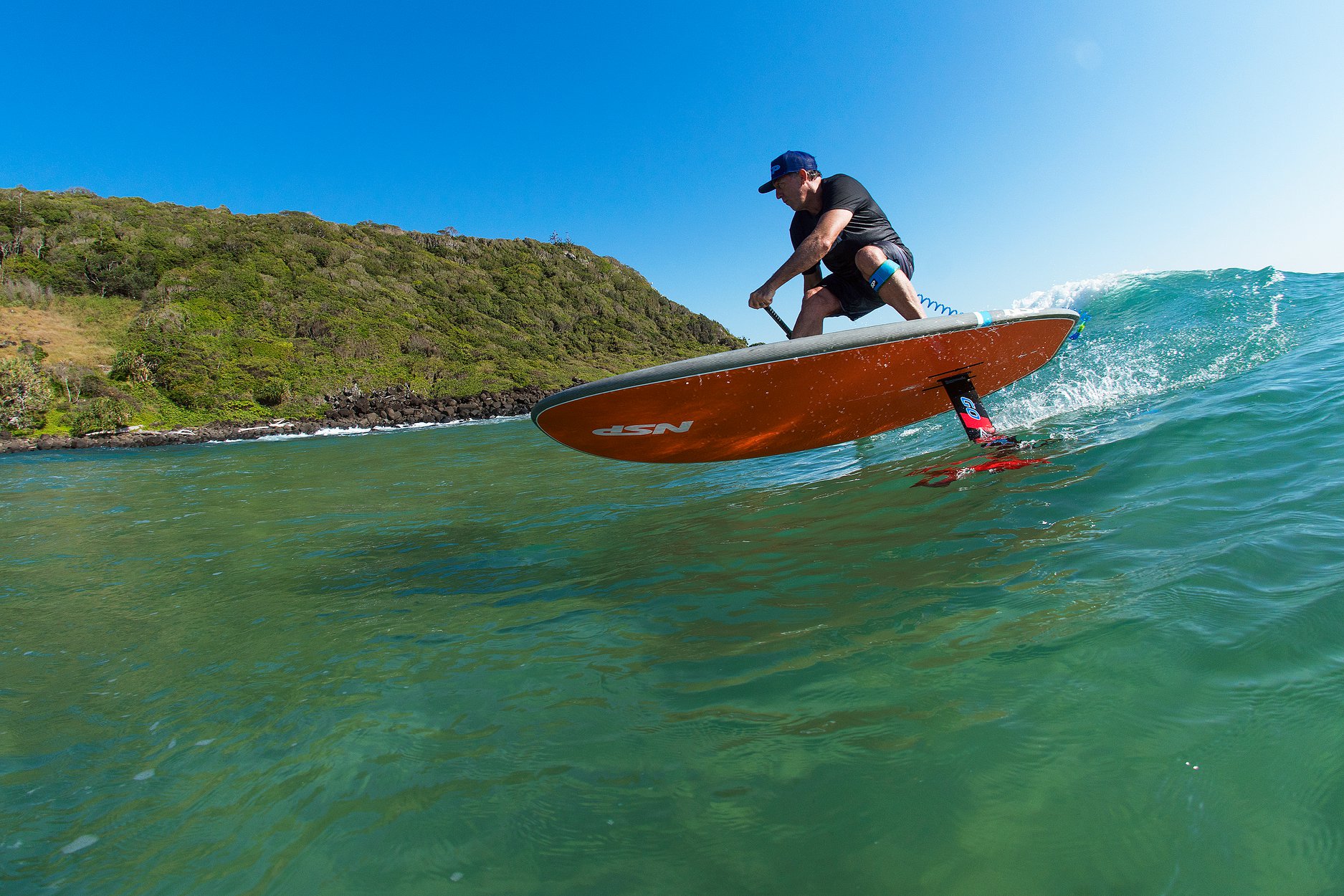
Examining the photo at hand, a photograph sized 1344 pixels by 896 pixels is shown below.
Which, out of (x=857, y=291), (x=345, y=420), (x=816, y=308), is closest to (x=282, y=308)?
(x=345, y=420)

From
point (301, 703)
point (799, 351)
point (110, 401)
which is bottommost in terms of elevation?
point (301, 703)

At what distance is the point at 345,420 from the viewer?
26.7 m

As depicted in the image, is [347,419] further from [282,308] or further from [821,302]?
[821,302]

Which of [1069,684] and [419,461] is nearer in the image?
[1069,684]

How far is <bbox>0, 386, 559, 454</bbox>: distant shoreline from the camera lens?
20.6 m

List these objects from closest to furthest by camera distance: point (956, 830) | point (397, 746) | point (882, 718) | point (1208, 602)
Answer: point (956, 830) → point (882, 718) → point (397, 746) → point (1208, 602)

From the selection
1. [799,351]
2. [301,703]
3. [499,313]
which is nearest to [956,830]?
[301,703]

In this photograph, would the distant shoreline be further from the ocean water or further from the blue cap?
the ocean water

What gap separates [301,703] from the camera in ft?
6.71

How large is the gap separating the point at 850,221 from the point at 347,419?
90.0 feet

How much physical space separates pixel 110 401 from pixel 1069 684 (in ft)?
107

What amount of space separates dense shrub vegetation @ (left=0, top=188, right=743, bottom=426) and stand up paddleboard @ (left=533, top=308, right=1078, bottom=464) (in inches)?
1137

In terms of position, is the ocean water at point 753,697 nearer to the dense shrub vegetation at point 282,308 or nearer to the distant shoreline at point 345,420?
the distant shoreline at point 345,420

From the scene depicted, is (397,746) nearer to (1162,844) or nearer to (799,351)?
(1162,844)
